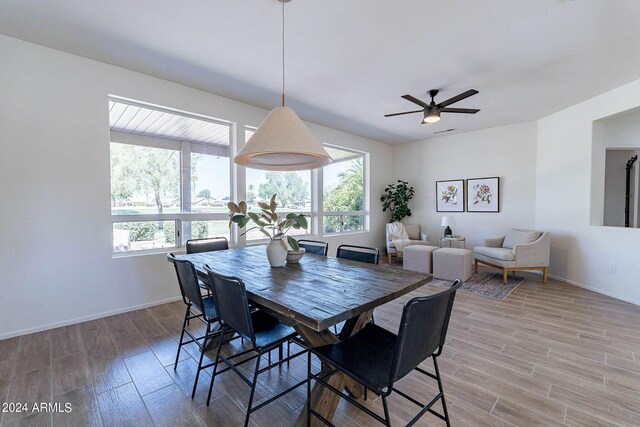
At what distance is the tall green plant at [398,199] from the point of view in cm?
641

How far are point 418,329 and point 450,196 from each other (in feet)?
18.0

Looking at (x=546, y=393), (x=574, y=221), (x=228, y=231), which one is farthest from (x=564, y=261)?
(x=228, y=231)

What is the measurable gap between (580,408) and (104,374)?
3.18 m

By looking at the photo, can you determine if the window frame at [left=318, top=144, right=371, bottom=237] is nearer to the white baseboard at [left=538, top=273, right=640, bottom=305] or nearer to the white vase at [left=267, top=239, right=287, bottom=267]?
the white vase at [left=267, top=239, right=287, bottom=267]

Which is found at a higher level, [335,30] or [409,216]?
[335,30]

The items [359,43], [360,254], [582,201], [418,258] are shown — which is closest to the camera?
[360,254]

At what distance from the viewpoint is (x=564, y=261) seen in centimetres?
431

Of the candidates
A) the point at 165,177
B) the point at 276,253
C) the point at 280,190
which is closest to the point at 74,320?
the point at 165,177

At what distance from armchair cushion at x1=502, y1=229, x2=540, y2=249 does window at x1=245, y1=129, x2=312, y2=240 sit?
3.61 m

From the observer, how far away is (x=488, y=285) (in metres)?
4.10

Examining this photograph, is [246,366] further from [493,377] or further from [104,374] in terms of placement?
[493,377]

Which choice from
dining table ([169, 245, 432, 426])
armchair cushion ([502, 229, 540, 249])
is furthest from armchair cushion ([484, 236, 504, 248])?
dining table ([169, 245, 432, 426])

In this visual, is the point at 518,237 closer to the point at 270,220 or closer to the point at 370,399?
the point at 370,399

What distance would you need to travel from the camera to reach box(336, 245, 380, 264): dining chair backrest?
229 cm
